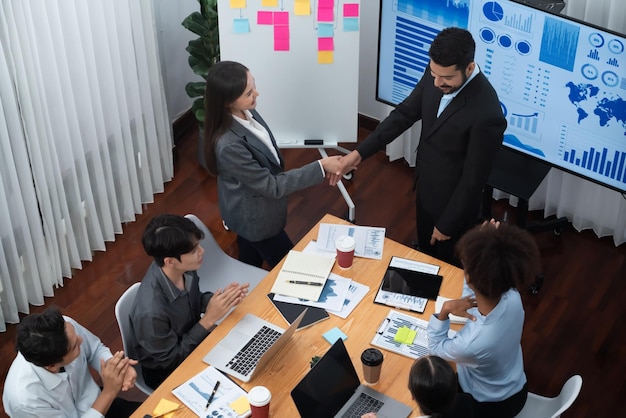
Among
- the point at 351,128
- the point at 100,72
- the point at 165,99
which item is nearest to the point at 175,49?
the point at 165,99

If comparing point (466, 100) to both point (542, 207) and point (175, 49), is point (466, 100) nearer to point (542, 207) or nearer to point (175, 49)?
point (542, 207)

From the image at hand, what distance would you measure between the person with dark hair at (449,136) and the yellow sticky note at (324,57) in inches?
27.4

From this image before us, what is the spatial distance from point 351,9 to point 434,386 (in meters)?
2.49

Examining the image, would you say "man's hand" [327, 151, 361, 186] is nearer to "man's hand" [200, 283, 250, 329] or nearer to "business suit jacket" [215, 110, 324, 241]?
"business suit jacket" [215, 110, 324, 241]

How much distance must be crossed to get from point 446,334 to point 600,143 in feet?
5.61

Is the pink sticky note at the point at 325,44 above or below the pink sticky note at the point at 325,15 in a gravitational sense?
below

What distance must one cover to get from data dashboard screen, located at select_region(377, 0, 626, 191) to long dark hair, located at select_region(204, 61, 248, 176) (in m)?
1.31

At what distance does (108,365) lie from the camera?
3.15 m

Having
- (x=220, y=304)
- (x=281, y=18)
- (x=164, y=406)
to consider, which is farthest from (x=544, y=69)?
(x=164, y=406)

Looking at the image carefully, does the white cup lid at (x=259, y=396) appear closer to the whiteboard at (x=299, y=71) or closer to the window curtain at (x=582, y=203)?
the whiteboard at (x=299, y=71)

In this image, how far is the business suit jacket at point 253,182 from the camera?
3.62 m

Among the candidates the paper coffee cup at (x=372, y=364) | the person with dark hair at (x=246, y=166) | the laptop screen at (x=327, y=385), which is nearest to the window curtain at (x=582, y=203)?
the person with dark hair at (x=246, y=166)

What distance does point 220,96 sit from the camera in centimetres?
355

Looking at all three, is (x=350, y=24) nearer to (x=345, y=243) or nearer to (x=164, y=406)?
(x=345, y=243)
